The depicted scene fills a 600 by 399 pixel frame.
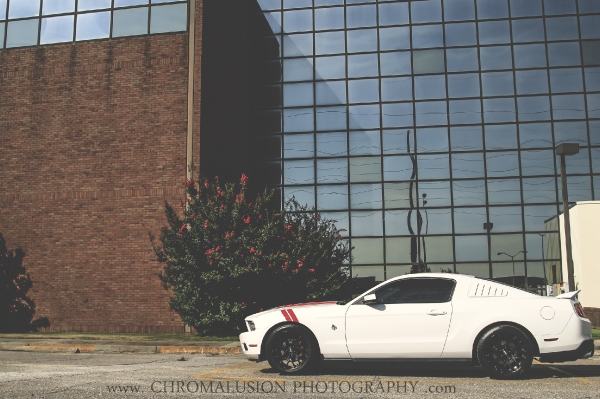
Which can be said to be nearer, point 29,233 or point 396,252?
point 29,233

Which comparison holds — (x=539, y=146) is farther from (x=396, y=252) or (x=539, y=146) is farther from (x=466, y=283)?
(x=466, y=283)

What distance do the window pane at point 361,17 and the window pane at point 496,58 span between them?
16.7ft

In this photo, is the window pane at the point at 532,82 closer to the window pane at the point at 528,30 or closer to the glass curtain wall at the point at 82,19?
the window pane at the point at 528,30

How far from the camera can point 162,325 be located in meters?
20.5

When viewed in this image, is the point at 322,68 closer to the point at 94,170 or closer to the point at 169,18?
the point at 169,18

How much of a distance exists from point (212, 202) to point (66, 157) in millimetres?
6712

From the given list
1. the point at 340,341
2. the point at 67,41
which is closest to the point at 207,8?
the point at 67,41

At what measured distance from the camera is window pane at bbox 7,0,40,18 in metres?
23.9

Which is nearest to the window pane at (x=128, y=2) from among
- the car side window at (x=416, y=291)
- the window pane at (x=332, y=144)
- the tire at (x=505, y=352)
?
the window pane at (x=332, y=144)

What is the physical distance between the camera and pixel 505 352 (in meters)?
8.32

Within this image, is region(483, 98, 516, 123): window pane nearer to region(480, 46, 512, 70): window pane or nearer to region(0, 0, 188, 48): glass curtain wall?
region(480, 46, 512, 70): window pane

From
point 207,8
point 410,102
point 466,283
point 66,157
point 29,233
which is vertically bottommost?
point 466,283

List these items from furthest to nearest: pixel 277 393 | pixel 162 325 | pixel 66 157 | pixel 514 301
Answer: pixel 66 157 → pixel 162 325 → pixel 514 301 → pixel 277 393

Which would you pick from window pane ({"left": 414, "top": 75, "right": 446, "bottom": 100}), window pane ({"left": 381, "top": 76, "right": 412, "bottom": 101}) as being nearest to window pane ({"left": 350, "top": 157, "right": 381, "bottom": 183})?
window pane ({"left": 381, "top": 76, "right": 412, "bottom": 101})
